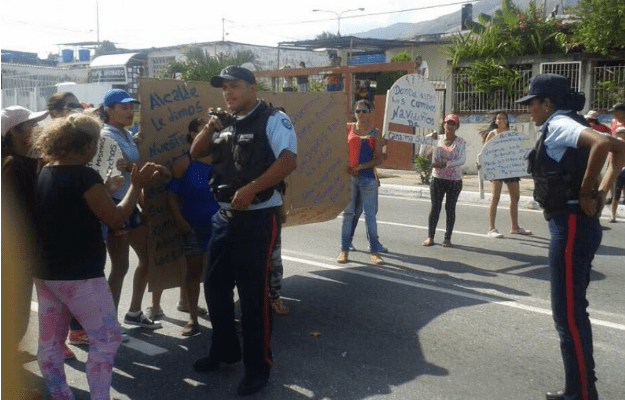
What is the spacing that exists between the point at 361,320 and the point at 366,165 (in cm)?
246

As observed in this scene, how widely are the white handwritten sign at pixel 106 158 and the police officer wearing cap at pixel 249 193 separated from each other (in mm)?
648

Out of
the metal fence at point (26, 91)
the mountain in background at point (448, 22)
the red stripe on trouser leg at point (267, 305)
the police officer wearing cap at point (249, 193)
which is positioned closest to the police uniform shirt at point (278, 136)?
the police officer wearing cap at point (249, 193)

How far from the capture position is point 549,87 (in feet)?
13.7

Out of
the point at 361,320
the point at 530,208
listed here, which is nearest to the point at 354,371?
the point at 361,320

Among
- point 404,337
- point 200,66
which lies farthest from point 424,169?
point 404,337

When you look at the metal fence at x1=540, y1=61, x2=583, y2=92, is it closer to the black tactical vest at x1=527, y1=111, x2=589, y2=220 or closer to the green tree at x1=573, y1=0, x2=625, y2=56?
the green tree at x1=573, y1=0, x2=625, y2=56

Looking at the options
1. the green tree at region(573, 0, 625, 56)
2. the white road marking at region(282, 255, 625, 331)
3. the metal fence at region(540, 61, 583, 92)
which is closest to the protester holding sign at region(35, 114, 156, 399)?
the white road marking at region(282, 255, 625, 331)

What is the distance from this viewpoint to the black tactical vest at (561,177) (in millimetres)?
4000

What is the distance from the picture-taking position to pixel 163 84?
564cm

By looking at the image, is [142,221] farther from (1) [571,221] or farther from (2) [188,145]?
(1) [571,221]

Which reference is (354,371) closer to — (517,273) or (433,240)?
(517,273)

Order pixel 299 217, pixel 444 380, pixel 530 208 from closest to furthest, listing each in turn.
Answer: pixel 444 380 < pixel 299 217 < pixel 530 208

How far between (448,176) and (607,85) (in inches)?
339

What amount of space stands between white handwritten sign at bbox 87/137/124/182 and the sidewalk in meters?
8.94
